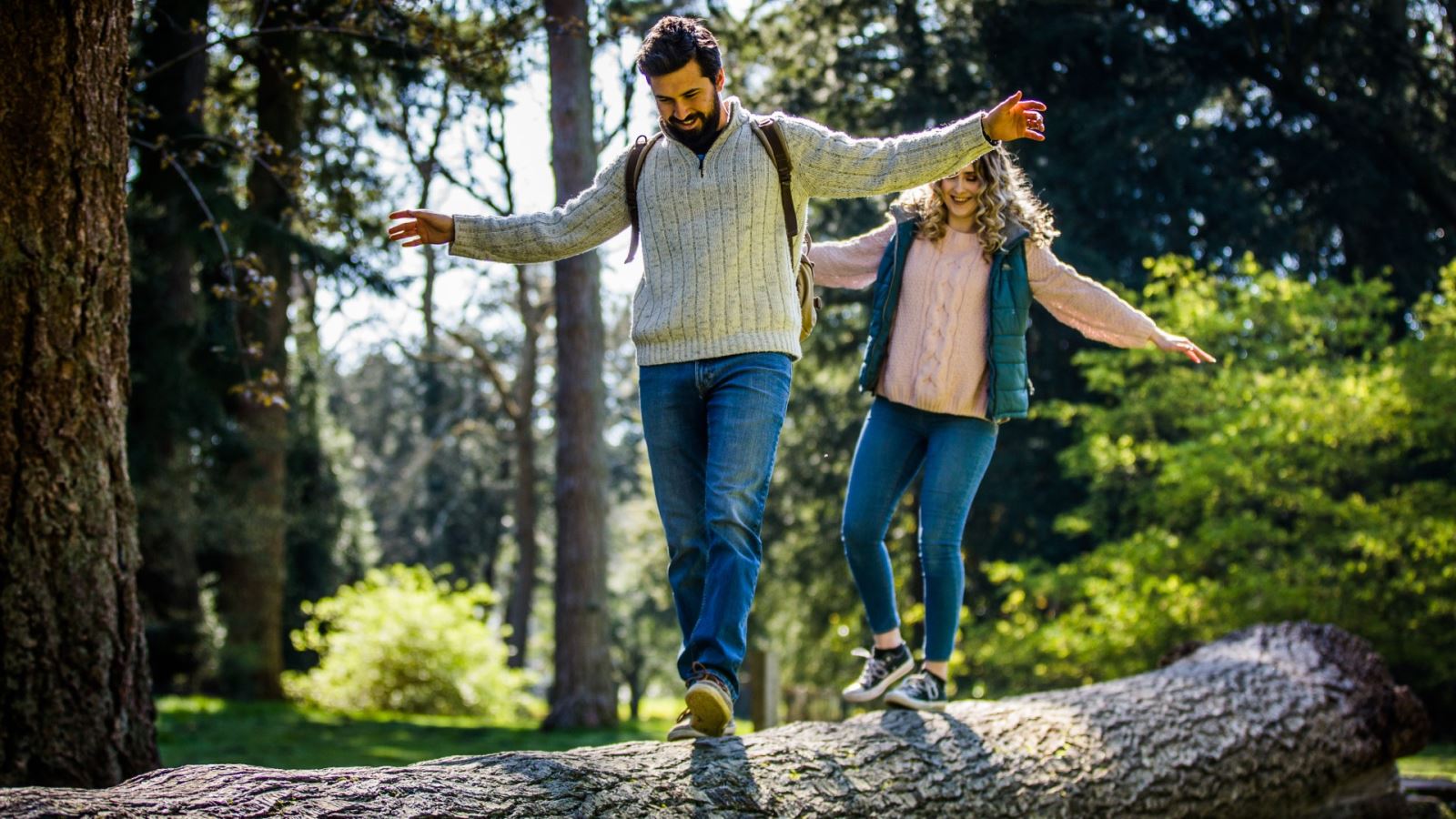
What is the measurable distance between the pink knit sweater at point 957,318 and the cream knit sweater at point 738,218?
85 cm

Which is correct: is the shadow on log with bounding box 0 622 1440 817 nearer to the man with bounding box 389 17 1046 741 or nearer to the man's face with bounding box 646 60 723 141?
the man with bounding box 389 17 1046 741

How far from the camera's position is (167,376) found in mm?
13242

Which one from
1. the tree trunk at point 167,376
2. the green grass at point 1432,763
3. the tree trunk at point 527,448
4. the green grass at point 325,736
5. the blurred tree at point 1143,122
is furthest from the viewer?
the tree trunk at point 527,448

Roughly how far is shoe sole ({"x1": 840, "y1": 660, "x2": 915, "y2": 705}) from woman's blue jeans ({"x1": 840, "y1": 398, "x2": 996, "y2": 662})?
4.3 inches

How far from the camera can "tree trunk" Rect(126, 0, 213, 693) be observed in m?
12.8

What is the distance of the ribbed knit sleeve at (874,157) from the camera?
384 centimetres

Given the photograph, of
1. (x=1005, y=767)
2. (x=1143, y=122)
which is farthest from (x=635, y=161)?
(x=1143, y=122)

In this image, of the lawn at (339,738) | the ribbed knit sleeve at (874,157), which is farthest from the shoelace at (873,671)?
the lawn at (339,738)

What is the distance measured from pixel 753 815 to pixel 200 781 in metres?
1.44

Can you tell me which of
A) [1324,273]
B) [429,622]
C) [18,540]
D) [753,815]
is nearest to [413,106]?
[429,622]

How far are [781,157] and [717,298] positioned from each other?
0.47 metres

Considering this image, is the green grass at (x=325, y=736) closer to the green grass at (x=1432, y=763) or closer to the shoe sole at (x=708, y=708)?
the shoe sole at (x=708, y=708)

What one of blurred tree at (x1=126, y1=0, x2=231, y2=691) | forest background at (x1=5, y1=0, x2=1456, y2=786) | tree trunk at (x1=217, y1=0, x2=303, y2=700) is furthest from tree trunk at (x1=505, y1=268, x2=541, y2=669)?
blurred tree at (x1=126, y1=0, x2=231, y2=691)

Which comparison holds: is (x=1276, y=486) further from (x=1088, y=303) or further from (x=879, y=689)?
(x=879, y=689)
